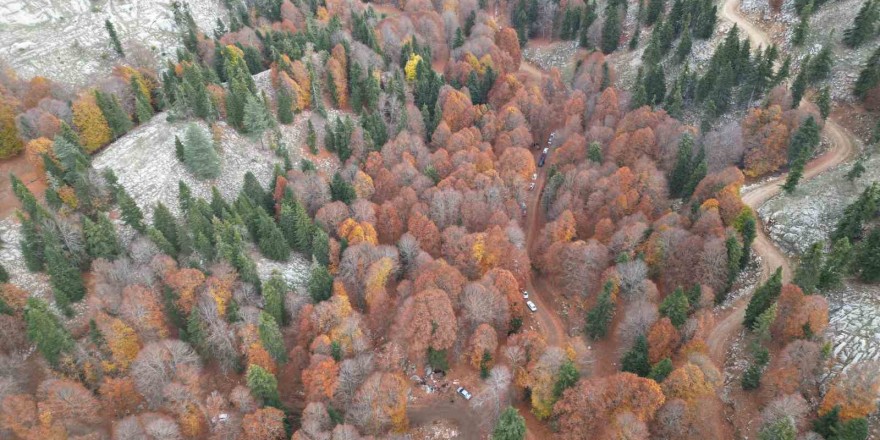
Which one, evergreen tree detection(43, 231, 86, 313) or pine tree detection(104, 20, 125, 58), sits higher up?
pine tree detection(104, 20, 125, 58)

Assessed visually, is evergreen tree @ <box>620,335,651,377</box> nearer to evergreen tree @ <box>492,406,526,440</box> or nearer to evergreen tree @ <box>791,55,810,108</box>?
evergreen tree @ <box>492,406,526,440</box>

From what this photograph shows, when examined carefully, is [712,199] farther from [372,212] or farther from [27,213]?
[27,213]

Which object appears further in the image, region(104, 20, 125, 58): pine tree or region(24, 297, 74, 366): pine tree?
region(104, 20, 125, 58): pine tree

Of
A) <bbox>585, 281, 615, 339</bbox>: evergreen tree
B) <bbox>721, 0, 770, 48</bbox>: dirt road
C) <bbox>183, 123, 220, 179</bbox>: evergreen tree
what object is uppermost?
<bbox>721, 0, 770, 48</bbox>: dirt road

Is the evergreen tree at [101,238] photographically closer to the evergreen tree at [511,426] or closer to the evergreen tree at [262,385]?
the evergreen tree at [262,385]

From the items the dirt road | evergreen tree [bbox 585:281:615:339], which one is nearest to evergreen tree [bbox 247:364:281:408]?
evergreen tree [bbox 585:281:615:339]

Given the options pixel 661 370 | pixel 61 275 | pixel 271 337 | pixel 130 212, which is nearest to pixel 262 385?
pixel 271 337

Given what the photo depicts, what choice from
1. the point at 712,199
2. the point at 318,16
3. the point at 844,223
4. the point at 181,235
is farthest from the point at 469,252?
the point at 318,16

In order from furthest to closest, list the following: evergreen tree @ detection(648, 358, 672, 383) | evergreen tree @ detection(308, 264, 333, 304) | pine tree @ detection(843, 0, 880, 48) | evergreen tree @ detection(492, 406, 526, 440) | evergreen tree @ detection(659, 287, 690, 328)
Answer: pine tree @ detection(843, 0, 880, 48) → evergreen tree @ detection(308, 264, 333, 304) → evergreen tree @ detection(659, 287, 690, 328) → evergreen tree @ detection(648, 358, 672, 383) → evergreen tree @ detection(492, 406, 526, 440)
